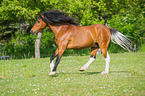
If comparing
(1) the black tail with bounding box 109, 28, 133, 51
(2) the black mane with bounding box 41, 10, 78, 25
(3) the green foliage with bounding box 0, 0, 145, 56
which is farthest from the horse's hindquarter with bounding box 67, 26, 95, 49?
(3) the green foliage with bounding box 0, 0, 145, 56

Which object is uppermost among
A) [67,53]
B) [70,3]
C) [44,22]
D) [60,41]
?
[70,3]

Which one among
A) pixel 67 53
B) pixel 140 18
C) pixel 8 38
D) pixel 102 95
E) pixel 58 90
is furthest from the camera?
pixel 8 38

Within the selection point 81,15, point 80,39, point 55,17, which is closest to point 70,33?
point 80,39

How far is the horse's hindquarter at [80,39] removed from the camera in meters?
9.59

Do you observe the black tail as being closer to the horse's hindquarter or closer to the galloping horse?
the galloping horse

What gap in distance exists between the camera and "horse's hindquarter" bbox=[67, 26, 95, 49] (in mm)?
9594

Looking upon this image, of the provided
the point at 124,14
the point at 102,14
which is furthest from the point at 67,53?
the point at 124,14

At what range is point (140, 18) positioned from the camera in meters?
27.6

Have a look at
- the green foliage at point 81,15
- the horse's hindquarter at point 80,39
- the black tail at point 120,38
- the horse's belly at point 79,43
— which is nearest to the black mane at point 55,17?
the horse's hindquarter at point 80,39

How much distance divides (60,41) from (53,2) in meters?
15.0

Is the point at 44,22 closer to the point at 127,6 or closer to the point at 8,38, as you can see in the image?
the point at 127,6

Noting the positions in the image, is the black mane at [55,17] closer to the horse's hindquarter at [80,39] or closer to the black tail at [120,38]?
the horse's hindquarter at [80,39]

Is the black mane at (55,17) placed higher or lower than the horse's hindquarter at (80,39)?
higher

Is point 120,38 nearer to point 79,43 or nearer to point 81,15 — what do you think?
point 79,43
